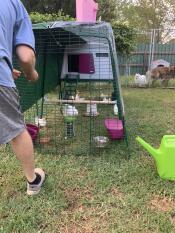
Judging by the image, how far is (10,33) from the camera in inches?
71.4

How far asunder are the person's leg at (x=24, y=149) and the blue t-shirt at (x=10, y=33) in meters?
0.34

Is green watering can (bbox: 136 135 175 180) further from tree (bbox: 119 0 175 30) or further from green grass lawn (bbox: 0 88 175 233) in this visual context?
tree (bbox: 119 0 175 30)

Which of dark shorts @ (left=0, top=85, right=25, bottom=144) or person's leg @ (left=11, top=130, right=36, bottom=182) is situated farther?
person's leg @ (left=11, top=130, right=36, bottom=182)

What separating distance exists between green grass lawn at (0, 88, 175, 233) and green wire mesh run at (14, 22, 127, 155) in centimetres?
31

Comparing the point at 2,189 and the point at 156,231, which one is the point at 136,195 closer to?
the point at 156,231

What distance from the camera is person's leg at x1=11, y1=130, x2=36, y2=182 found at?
1967 mm

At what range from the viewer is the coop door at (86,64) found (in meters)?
4.22

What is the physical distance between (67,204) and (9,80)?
0.88 meters

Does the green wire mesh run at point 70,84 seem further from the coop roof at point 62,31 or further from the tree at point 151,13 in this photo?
the tree at point 151,13

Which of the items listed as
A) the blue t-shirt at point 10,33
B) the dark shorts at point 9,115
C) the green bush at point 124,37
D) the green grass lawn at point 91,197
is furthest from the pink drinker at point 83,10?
the green bush at point 124,37

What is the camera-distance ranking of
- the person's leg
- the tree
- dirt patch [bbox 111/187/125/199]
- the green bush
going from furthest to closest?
the tree
the green bush
dirt patch [bbox 111/187/125/199]
the person's leg

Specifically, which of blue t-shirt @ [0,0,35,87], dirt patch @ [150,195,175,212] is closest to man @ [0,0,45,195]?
blue t-shirt @ [0,0,35,87]

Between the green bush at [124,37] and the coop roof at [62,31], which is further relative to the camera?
the green bush at [124,37]

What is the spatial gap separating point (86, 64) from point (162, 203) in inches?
103
